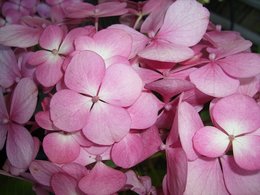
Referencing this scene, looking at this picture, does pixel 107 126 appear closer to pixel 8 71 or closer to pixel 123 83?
pixel 123 83

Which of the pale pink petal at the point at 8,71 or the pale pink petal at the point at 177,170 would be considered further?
the pale pink petal at the point at 8,71

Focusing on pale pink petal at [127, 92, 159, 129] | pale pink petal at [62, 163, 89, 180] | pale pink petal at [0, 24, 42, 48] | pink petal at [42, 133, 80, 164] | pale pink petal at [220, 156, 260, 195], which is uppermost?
pale pink petal at [0, 24, 42, 48]

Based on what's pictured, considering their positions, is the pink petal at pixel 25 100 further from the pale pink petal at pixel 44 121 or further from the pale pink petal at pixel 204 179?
the pale pink petal at pixel 204 179

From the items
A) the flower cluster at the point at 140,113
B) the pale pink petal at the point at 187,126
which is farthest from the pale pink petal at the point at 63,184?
the pale pink petal at the point at 187,126

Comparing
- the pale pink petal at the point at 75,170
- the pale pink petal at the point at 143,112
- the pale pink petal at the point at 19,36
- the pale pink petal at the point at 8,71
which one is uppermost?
the pale pink petal at the point at 19,36

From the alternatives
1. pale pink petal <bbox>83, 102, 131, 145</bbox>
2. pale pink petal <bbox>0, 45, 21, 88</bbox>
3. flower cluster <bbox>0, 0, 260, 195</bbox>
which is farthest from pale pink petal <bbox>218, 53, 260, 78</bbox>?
pale pink petal <bbox>0, 45, 21, 88</bbox>

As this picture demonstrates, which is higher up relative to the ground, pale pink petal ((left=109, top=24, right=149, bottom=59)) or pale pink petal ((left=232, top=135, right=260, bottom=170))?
pale pink petal ((left=109, top=24, right=149, bottom=59))

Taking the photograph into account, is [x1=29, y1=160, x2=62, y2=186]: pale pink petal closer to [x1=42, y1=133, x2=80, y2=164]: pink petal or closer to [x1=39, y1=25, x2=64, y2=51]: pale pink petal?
[x1=42, y1=133, x2=80, y2=164]: pink petal
